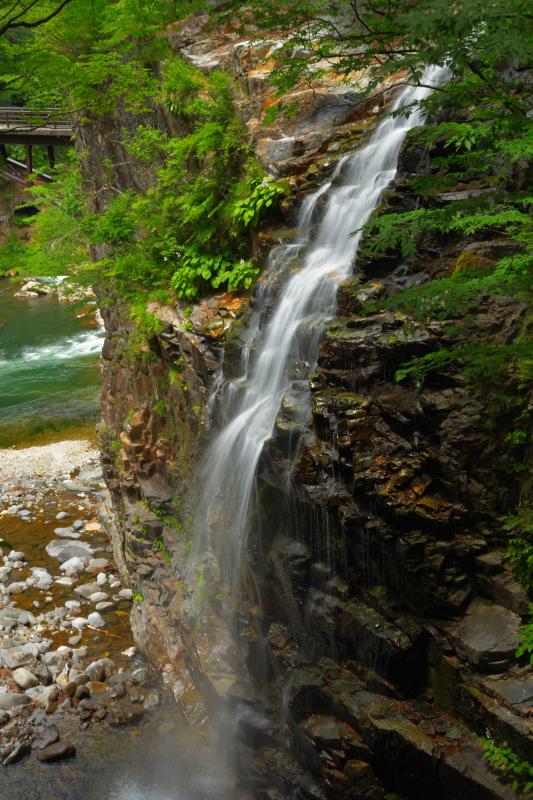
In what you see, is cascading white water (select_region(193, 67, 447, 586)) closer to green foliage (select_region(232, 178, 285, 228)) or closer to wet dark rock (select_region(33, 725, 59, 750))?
green foliage (select_region(232, 178, 285, 228))

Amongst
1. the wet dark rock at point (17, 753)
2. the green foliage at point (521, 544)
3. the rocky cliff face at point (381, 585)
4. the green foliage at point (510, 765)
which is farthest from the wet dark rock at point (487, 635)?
Answer: the wet dark rock at point (17, 753)

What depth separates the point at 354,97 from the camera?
10516 millimetres

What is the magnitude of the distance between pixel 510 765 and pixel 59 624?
7.76 metres

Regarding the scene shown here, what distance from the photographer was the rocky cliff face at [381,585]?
5.30 m

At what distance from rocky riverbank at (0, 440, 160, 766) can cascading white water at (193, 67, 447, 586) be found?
2.32 m

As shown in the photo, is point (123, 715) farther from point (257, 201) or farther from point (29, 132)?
point (29, 132)

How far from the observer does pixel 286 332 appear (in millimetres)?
8016

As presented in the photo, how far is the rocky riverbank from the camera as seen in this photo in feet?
28.0

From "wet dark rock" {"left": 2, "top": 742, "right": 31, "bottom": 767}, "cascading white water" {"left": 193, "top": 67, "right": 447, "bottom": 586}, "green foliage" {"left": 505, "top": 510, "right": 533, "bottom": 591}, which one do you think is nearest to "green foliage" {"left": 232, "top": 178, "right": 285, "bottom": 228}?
"cascading white water" {"left": 193, "top": 67, "right": 447, "bottom": 586}

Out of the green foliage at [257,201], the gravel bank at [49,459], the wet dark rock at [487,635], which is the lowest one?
the gravel bank at [49,459]

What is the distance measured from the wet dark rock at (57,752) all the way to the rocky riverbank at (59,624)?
0.04ft

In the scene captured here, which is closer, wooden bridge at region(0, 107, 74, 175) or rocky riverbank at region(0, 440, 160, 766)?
rocky riverbank at region(0, 440, 160, 766)

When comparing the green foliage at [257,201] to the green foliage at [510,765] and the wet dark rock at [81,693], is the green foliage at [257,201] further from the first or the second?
the green foliage at [510,765]

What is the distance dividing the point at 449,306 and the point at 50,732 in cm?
735
